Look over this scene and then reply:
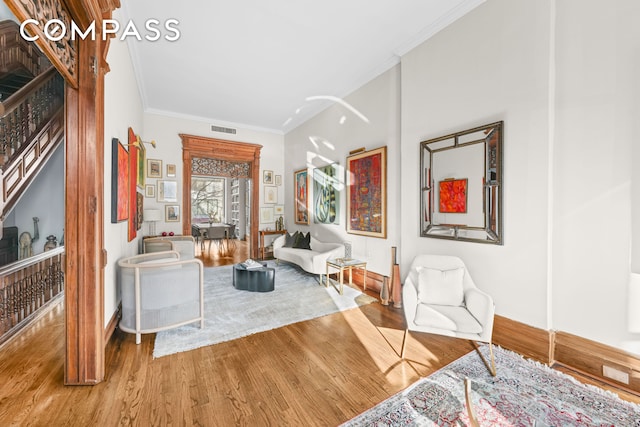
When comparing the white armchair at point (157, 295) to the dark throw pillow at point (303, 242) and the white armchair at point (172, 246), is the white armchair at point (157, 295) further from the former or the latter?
the dark throw pillow at point (303, 242)

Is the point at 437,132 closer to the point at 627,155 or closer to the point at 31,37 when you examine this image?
the point at 627,155

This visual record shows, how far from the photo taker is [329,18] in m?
3.06

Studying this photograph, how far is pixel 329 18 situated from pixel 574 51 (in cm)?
236

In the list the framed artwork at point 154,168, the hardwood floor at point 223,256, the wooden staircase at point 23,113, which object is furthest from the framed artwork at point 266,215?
the wooden staircase at point 23,113

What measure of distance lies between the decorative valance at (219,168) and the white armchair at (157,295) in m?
4.47

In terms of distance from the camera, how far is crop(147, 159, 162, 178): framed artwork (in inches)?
225

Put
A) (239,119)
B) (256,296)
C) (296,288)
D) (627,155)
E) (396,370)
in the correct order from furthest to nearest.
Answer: (239,119) < (296,288) < (256,296) < (396,370) < (627,155)

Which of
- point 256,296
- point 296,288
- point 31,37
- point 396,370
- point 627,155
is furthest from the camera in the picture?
point 296,288

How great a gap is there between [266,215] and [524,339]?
5774 millimetres

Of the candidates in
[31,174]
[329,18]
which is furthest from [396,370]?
[31,174]

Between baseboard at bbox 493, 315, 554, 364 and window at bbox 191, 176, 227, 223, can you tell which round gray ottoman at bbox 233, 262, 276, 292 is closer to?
baseboard at bbox 493, 315, 554, 364

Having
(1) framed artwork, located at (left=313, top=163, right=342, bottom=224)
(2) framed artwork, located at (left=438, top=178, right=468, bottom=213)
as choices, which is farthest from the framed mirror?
(1) framed artwork, located at (left=313, top=163, right=342, bottom=224)

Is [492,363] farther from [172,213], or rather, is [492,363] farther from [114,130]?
[172,213]

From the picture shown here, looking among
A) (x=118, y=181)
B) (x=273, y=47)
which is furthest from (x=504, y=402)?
(x=273, y=47)
